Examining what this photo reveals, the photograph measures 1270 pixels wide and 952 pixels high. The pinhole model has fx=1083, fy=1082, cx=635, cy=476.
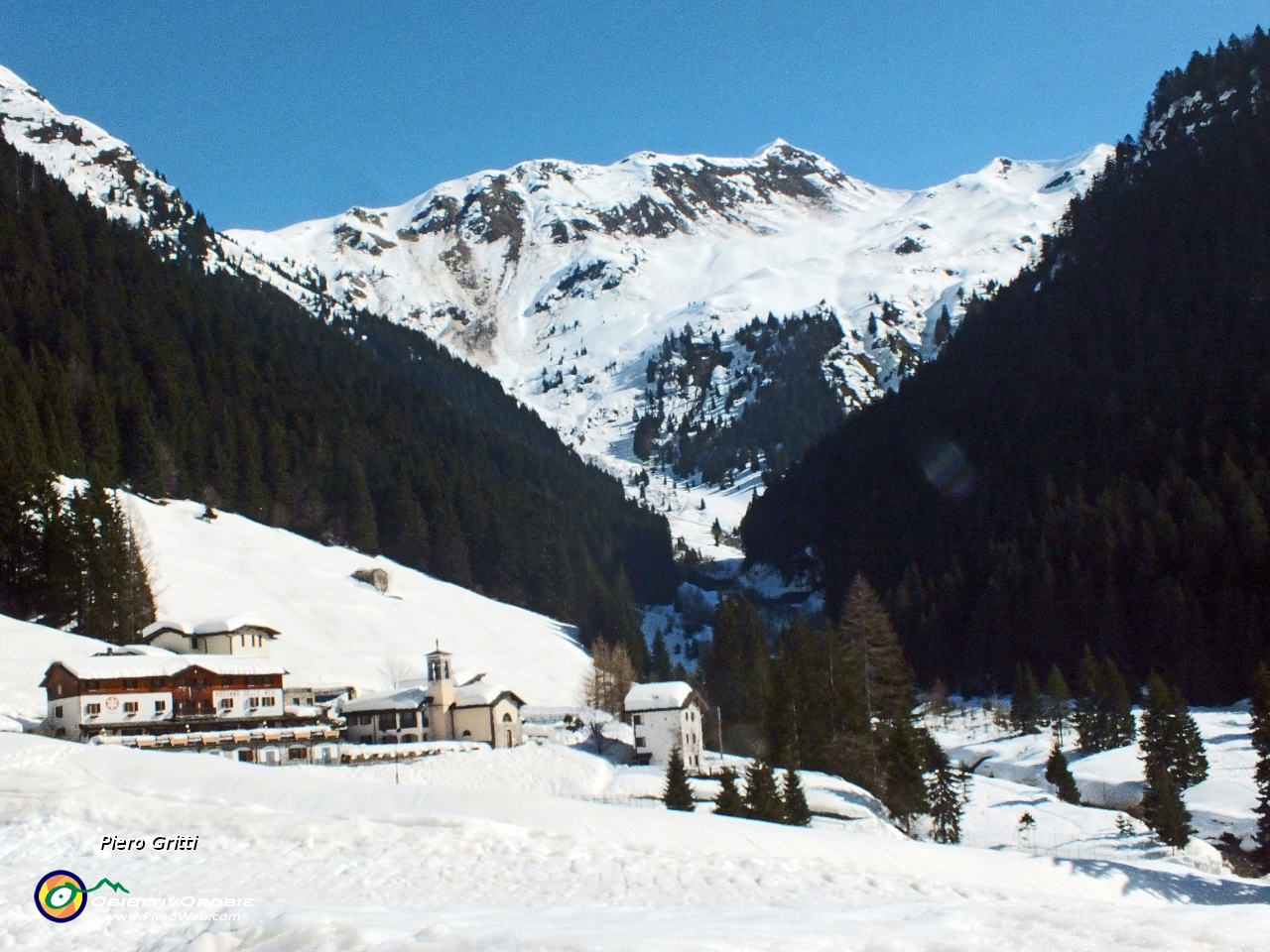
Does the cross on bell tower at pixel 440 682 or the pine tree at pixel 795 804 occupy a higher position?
the cross on bell tower at pixel 440 682

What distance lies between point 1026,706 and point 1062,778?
25575mm

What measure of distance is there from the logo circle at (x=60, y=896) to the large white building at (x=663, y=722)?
43689mm

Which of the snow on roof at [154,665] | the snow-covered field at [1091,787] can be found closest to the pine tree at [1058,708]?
the snow-covered field at [1091,787]

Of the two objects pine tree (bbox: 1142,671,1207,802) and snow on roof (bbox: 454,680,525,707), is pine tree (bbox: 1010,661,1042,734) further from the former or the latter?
snow on roof (bbox: 454,680,525,707)

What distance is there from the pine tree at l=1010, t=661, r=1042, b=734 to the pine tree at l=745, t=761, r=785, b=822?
2177 inches

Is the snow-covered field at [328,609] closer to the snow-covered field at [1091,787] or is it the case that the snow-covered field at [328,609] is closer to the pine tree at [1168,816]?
the snow-covered field at [1091,787]

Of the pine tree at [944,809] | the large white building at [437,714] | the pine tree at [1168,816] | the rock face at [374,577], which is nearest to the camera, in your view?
the pine tree at [1168,816]

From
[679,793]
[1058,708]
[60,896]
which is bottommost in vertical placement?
[1058,708]

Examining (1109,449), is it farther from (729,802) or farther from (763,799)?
(729,802)

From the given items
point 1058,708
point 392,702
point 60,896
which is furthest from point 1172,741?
point 60,896

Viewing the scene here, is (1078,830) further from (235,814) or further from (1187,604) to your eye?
(1187,604)

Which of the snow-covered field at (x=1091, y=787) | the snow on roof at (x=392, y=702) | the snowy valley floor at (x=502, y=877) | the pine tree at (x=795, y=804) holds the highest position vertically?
the snow on roof at (x=392, y=702)

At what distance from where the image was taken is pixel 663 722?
6000 centimetres

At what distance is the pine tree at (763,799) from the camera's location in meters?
36.5
